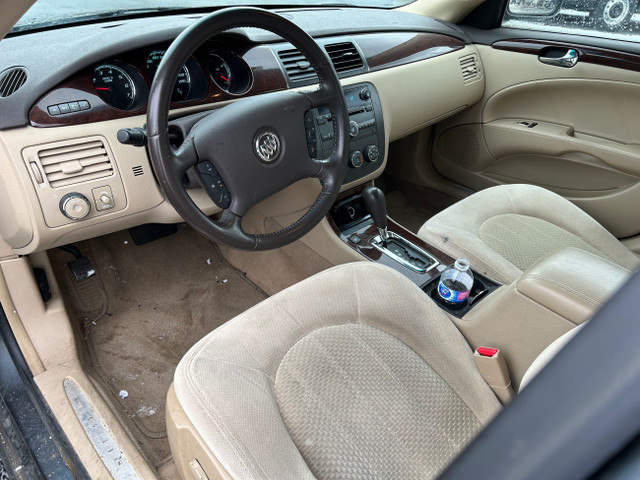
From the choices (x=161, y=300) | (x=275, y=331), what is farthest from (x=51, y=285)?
(x=275, y=331)

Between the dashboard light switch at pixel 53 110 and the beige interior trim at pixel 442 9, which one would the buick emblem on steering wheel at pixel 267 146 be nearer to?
the dashboard light switch at pixel 53 110

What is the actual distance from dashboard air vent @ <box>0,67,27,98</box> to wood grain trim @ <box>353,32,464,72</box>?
43.0 inches

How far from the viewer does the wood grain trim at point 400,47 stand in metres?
1.88

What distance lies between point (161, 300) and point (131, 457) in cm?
71

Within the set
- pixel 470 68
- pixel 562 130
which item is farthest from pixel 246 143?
pixel 562 130

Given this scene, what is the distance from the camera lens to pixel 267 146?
49.3 inches

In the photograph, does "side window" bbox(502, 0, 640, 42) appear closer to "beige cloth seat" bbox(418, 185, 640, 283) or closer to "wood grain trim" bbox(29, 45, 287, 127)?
"beige cloth seat" bbox(418, 185, 640, 283)

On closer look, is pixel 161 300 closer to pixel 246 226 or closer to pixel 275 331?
pixel 246 226

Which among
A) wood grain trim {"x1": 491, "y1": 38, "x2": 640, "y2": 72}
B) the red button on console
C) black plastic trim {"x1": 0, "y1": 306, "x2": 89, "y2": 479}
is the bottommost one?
black plastic trim {"x1": 0, "y1": 306, "x2": 89, "y2": 479}

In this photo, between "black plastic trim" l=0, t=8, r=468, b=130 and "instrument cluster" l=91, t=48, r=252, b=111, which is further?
"instrument cluster" l=91, t=48, r=252, b=111

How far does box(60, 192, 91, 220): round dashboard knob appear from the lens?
4.15 ft

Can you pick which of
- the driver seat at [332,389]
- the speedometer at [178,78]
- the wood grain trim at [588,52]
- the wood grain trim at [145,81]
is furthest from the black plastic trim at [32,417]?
the wood grain trim at [588,52]

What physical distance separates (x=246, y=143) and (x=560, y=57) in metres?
1.51

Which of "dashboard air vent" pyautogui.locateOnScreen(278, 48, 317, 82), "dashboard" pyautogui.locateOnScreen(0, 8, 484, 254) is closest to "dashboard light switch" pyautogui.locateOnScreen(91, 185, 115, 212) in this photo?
"dashboard" pyautogui.locateOnScreen(0, 8, 484, 254)
